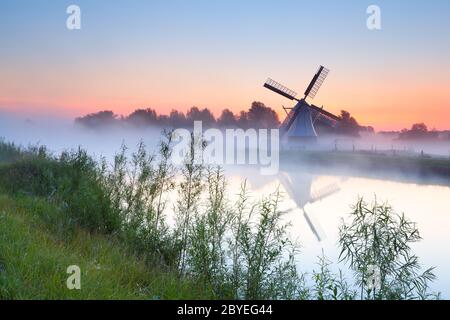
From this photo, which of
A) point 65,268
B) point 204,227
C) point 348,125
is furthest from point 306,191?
point 348,125

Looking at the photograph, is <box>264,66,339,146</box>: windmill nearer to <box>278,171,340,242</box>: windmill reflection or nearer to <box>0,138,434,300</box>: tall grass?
<box>278,171,340,242</box>: windmill reflection

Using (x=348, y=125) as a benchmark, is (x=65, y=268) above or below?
below

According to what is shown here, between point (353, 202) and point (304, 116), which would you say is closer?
point (353, 202)

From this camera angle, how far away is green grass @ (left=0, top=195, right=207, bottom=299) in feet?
18.6

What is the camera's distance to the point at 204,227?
26.5 ft

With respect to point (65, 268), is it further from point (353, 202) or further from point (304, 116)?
point (304, 116)

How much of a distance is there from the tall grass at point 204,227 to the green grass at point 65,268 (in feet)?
1.41

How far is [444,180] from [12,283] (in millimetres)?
40381

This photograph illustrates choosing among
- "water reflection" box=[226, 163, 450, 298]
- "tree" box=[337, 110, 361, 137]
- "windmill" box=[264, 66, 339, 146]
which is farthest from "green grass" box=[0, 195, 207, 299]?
"tree" box=[337, 110, 361, 137]

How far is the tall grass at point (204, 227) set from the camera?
739cm

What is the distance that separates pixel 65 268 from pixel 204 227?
2.59 meters

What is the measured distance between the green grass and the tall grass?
1.41ft

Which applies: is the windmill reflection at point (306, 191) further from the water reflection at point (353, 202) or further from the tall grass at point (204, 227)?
the tall grass at point (204, 227)
